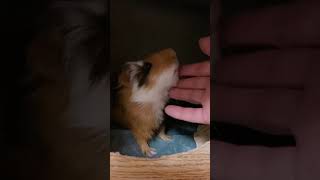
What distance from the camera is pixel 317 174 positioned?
633mm

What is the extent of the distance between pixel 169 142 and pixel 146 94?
10 centimetres

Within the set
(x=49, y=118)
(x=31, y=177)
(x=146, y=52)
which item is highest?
(x=146, y=52)

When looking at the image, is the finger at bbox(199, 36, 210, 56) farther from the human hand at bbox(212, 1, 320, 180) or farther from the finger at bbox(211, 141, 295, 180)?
the finger at bbox(211, 141, 295, 180)

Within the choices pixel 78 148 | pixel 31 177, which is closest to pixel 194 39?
pixel 78 148

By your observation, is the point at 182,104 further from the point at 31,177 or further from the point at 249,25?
the point at 31,177

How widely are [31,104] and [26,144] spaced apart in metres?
0.07

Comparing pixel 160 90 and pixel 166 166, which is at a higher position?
pixel 160 90

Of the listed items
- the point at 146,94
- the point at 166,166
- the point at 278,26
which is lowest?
the point at 166,166

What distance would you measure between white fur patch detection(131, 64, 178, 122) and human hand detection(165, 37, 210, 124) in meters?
0.01

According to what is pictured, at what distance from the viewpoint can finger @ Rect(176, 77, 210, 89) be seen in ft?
2.08

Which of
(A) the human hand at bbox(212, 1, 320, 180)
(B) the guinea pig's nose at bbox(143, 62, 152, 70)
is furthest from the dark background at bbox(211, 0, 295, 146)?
(B) the guinea pig's nose at bbox(143, 62, 152, 70)

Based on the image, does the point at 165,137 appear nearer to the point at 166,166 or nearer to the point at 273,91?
the point at 166,166

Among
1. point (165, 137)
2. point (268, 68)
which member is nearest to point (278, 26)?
point (268, 68)

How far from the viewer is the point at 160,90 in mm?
643
